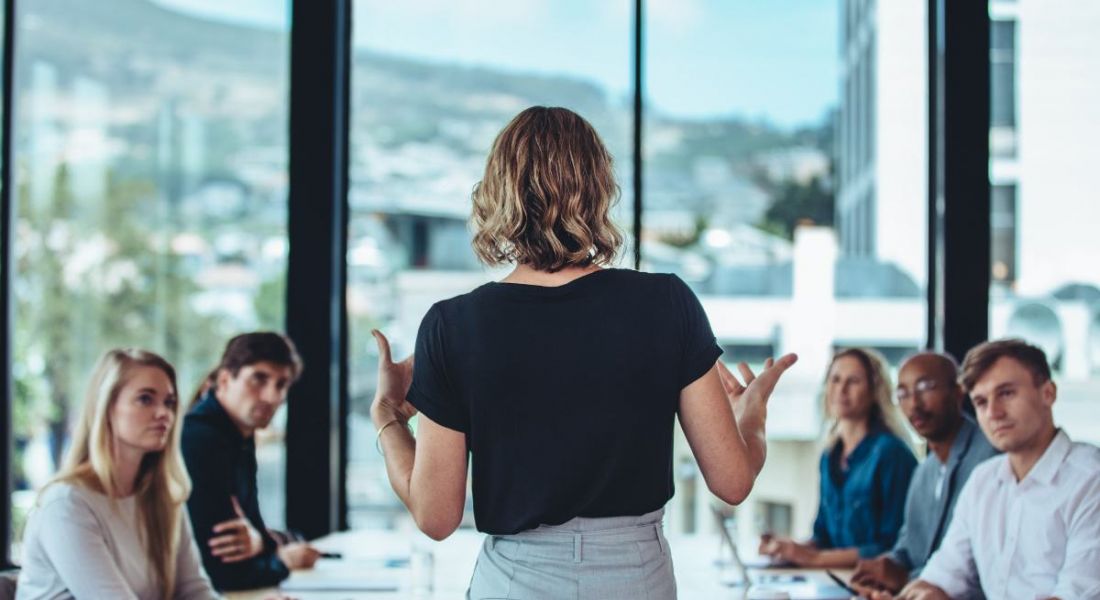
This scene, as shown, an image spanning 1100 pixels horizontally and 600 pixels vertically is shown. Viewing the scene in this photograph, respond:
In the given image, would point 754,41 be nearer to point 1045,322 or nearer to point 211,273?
point 1045,322

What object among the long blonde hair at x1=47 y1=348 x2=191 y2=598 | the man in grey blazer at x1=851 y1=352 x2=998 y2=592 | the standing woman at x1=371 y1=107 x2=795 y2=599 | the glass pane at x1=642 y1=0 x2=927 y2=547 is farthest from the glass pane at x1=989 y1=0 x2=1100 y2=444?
the standing woman at x1=371 y1=107 x2=795 y2=599

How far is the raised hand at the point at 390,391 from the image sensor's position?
197 centimetres

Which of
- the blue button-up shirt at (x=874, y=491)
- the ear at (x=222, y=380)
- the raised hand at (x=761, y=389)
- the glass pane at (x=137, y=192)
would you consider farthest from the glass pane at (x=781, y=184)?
the raised hand at (x=761, y=389)

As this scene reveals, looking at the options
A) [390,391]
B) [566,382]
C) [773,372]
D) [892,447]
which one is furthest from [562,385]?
[892,447]

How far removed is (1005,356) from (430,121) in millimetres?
2809

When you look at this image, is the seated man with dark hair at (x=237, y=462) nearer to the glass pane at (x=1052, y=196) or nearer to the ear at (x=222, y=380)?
the ear at (x=222, y=380)

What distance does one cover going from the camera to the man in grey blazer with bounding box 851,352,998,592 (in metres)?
3.49

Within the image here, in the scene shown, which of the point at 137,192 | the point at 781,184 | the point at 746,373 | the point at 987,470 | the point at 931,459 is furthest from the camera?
the point at 137,192

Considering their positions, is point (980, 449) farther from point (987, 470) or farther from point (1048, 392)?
point (1048, 392)

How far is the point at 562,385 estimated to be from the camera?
1.74 meters

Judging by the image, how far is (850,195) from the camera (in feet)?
16.4

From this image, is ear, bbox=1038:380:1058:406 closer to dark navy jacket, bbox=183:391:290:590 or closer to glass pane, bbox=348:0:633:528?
dark navy jacket, bbox=183:391:290:590

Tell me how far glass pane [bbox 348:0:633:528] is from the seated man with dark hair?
1297 mm

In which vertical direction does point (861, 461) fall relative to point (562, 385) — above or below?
below
